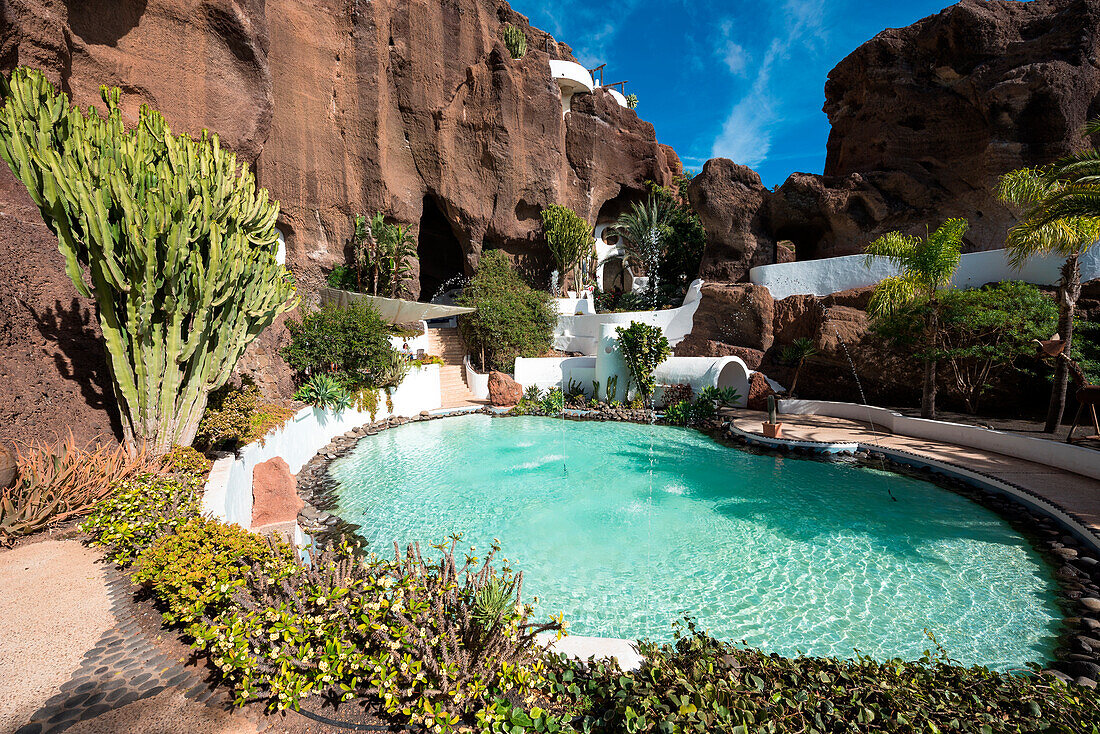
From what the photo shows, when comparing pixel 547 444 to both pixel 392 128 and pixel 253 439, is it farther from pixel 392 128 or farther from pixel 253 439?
pixel 392 128

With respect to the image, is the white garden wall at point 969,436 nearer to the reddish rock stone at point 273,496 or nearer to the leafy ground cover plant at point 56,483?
the reddish rock stone at point 273,496

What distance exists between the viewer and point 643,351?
55.1ft

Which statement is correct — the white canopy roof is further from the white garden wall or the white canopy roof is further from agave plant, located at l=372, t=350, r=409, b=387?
the white garden wall

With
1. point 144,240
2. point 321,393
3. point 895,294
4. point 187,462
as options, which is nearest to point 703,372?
point 895,294

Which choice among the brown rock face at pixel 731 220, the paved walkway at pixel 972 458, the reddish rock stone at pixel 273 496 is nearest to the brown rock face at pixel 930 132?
the brown rock face at pixel 731 220

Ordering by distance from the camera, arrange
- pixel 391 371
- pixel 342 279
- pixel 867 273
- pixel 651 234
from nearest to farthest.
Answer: pixel 391 371
pixel 867 273
pixel 342 279
pixel 651 234

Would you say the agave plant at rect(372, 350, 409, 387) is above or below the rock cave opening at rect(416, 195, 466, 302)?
below

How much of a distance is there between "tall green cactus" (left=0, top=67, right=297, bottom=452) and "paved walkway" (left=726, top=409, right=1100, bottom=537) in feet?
42.0

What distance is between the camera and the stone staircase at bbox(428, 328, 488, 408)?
18.8 m

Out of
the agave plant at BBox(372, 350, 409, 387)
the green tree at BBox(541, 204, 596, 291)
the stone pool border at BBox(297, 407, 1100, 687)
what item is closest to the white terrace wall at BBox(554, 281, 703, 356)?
the green tree at BBox(541, 204, 596, 291)

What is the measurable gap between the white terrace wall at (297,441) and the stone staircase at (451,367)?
862mm

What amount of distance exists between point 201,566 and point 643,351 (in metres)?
14.7

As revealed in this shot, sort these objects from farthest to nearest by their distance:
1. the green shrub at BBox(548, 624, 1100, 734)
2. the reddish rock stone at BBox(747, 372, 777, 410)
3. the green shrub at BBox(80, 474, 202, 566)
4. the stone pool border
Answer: the reddish rock stone at BBox(747, 372, 777, 410) < the green shrub at BBox(80, 474, 202, 566) < the stone pool border < the green shrub at BBox(548, 624, 1100, 734)

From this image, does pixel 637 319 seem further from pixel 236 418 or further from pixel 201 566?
pixel 201 566
